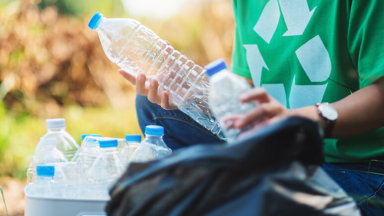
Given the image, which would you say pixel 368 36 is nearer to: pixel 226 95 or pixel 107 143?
pixel 226 95

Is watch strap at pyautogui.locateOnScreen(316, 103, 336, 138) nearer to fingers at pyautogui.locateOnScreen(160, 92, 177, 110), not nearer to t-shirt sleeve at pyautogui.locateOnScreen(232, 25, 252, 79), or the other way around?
fingers at pyautogui.locateOnScreen(160, 92, 177, 110)

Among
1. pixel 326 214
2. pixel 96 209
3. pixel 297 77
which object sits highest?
pixel 297 77

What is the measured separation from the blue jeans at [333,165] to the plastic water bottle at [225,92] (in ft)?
1.68

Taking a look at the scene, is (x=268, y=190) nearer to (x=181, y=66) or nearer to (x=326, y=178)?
(x=326, y=178)

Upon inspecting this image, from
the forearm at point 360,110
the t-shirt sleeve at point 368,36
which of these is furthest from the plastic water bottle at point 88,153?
the t-shirt sleeve at point 368,36

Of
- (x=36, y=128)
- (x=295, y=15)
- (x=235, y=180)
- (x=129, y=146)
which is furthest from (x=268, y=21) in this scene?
(x=36, y=128)

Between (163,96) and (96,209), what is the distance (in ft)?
1.64

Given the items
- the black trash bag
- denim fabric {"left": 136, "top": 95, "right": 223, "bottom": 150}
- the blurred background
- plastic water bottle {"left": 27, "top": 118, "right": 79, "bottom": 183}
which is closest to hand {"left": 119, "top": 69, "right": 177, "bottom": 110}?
denim fabric {"left": 136, "top": 95, "right": 223, "bottom": 150}

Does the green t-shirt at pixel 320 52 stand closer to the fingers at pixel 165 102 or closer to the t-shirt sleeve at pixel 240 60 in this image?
the t-shirt sleeve at pixel 240 60

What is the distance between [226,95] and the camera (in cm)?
121

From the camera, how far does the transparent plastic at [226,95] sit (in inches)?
46.5

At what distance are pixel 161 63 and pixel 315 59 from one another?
0.73 m

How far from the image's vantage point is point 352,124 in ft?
4.55

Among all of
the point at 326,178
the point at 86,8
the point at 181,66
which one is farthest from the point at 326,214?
the point at 86,8
